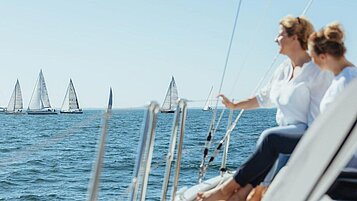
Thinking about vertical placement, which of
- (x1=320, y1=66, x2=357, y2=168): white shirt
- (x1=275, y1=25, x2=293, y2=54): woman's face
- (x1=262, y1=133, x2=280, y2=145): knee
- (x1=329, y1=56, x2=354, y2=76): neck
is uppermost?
(x1=275, y1=25, x2=293, y2=54): woman's face

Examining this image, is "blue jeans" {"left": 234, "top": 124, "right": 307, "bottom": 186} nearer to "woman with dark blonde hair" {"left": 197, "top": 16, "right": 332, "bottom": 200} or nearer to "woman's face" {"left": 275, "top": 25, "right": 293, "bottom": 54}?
"woman with dark blonde hair" {"left": 197, "top": 16, "right": 332, "bottom": 200}

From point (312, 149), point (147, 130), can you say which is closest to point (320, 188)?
point (312, 149)

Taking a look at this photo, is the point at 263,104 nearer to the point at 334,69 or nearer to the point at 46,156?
the point at 334,69

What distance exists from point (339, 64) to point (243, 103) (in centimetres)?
78

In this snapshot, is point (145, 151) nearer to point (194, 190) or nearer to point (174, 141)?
point (174, 141)

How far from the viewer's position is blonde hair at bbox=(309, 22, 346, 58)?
1704 millimetres

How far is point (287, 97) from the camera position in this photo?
1991mm

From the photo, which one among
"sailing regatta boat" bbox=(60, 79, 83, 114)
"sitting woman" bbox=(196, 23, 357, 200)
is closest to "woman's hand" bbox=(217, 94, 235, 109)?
"sitting woman" bbox=(196, 23, 357, 200)

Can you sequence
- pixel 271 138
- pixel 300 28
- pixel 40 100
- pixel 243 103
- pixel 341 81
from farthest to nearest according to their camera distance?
1. pixel 40 100
2. pixel 243 103
3. pixel 300 28
4. pixel 271 138
5. pixel 341 81

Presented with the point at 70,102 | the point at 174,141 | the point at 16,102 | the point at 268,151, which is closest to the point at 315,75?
the point at 268,151

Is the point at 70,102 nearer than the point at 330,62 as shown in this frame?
No

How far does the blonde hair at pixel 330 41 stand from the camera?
1.70 meters

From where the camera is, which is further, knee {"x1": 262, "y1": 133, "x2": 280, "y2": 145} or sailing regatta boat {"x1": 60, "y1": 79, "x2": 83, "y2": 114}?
sailing regatta boat {"x1": 60, "y1": 79, "x2": 83, "y2": 114}

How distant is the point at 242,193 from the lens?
6.93ft
